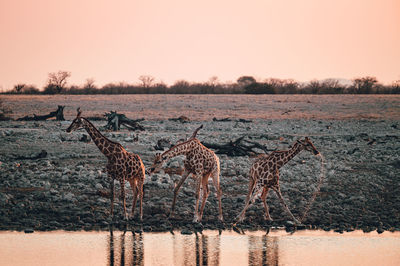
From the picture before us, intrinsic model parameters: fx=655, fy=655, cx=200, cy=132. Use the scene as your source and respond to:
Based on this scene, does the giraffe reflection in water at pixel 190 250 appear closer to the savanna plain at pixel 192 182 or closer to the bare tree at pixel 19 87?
the savanna plain at pixel 192 182

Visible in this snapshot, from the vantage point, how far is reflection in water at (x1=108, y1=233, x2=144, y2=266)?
9953 mm

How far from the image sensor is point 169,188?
1495cm

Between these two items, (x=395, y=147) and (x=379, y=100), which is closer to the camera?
(x=395, y=147)

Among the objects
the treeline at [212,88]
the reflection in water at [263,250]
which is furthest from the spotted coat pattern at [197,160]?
the treeline at [212,88]

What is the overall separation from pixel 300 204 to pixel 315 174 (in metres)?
3.23

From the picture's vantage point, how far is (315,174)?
1734 cm

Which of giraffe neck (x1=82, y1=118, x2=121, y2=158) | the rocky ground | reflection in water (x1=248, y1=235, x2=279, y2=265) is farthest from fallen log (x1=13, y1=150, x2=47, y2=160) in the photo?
reflection in water (x1=248, y1=235, x2=279, y2=265)

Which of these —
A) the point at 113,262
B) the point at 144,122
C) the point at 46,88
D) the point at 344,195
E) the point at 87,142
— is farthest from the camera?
the point at 46,88

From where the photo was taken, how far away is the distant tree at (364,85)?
200 ft

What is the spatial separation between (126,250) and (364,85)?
5629cm

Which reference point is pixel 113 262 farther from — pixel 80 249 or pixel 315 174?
pixel 315 174

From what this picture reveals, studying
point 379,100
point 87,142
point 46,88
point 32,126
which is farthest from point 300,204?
point 46,88

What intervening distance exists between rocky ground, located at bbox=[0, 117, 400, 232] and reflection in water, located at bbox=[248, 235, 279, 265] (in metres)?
0.93

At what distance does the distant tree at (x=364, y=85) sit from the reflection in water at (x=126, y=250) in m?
52.2
